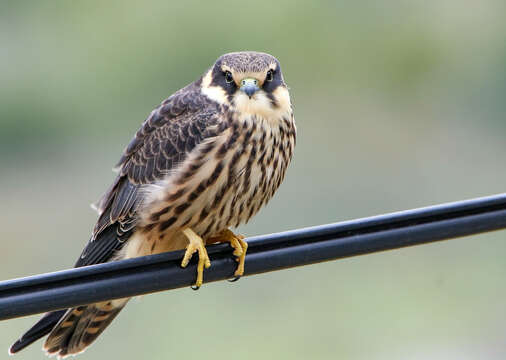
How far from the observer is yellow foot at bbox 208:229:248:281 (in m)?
3.77

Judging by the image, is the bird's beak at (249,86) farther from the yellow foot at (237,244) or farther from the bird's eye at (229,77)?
the yellow foot at (237,244)

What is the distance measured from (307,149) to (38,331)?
865cm

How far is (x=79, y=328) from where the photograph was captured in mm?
4605

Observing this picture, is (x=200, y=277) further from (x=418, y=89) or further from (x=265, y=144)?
(x=418, y=89)

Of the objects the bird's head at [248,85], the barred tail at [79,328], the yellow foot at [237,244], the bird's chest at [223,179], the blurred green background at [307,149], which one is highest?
the bird's head at [248,85]

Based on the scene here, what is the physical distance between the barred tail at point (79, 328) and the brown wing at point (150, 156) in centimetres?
27

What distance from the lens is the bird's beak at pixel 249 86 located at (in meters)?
4.31

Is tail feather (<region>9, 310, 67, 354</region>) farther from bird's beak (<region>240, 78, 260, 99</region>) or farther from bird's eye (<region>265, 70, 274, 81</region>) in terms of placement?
bird's eye (<region>265, 70, 274, 81</region>)

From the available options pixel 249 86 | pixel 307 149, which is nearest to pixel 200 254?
pixel 249 86

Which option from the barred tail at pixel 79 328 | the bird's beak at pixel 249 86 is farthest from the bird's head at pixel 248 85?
the barred tail at pixel 79 328

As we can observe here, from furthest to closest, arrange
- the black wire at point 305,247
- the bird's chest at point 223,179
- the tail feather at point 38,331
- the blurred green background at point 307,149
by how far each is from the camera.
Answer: the blurred green background at point 307,149 < the bird's chest at point 223,179 < the tail feather at point 38,331 < the black wire at point 305,247

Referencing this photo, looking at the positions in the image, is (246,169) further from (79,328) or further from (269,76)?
(79,328)

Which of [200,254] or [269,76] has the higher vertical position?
[269,76]

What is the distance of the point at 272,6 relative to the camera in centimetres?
1487
